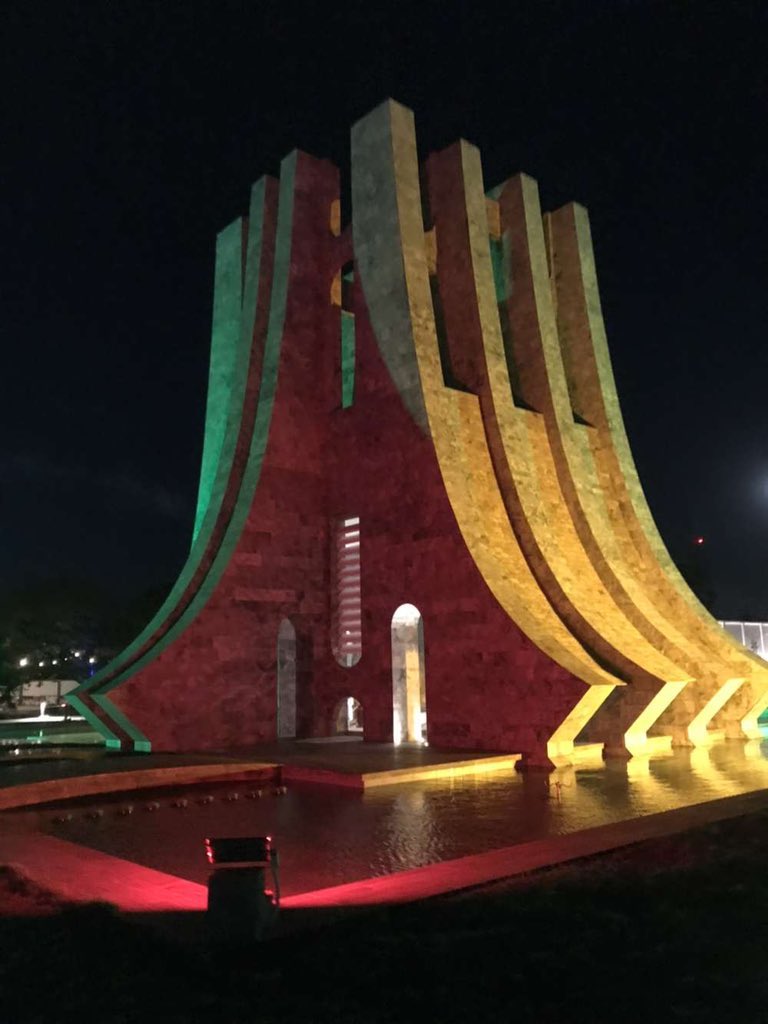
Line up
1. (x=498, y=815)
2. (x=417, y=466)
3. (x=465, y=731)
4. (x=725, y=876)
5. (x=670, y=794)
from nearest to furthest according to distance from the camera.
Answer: (x=725, y=876), (x=498, y=815), (x=670, y=794), (x=465, y=731), (x=417, y=466)

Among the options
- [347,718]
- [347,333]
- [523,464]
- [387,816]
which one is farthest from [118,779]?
[347,333]

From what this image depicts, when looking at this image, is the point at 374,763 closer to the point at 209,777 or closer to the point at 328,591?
the point at 209,777

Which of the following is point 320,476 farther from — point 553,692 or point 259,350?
point 553,692

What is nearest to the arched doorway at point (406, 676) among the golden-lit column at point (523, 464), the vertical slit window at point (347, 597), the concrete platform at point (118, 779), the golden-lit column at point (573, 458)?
the vertical slit window at point (347, 597)

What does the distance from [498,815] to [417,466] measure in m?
6.40

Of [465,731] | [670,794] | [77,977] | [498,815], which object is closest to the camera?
[77,977]

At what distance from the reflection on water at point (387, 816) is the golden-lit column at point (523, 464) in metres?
1.47

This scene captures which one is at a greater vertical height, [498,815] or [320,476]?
[320,476]

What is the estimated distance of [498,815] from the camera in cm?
694

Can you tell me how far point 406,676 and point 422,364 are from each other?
188 inches

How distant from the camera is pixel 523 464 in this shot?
13.2m

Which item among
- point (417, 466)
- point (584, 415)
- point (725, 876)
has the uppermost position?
point (584, 415)

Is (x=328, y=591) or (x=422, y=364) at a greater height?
(x=422, y=364)

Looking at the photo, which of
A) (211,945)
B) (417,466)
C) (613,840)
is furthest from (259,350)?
(211,945)
